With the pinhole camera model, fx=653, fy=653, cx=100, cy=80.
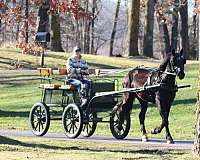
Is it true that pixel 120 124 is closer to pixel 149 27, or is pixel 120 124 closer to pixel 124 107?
pixel 124 107

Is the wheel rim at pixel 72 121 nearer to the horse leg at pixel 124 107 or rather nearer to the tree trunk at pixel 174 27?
the horse leg at pixel 124 107

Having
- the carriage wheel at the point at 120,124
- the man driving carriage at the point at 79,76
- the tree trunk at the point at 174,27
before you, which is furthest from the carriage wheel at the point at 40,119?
the tree trunk at the point at 174,27

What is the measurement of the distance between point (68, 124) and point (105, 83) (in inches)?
54.3

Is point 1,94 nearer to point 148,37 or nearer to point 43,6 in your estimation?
point 43,6

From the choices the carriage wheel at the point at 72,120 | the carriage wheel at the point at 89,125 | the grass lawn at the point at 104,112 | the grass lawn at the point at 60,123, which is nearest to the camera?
→ the grass lawn at the point at 60,123

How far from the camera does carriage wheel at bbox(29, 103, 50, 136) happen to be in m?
16.2

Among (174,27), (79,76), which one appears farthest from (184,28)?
(79,76)

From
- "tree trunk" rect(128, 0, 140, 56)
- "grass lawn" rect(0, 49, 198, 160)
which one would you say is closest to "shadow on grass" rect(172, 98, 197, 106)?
"grass lawn" rect(0, 49, 198, 160)

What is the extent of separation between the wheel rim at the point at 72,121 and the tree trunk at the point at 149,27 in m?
32.1

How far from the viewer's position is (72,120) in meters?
15.5

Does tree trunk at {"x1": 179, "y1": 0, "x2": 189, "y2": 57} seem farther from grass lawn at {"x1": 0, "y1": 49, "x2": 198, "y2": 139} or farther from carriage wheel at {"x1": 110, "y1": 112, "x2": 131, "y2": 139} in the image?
carriage wheel at {"x1": 110, "y1": 112, "x2": 131, "y2": 139}

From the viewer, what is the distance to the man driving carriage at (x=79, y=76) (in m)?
15.6

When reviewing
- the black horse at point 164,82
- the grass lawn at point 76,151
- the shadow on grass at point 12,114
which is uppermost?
the black horse at point 164,82

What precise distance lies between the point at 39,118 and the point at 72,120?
1.35 metres
